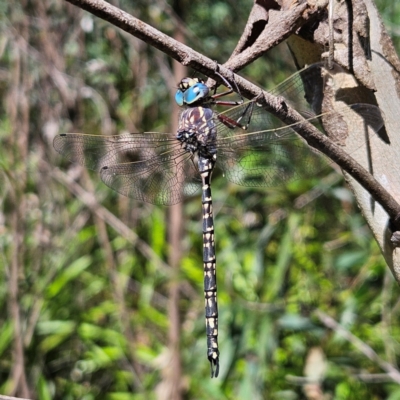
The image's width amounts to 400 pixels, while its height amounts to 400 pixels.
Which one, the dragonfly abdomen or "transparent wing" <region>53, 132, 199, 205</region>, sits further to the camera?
"transparent wing" <region>53, 132, 199, 205</region>

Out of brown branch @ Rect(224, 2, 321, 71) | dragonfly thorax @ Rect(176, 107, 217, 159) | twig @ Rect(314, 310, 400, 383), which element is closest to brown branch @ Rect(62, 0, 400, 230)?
brown branch @ Rect(224, 2, 321, 71)

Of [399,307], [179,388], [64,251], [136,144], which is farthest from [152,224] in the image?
[136,144]

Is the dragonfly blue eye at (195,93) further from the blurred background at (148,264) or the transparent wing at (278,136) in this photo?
the blurred background at (148,264)

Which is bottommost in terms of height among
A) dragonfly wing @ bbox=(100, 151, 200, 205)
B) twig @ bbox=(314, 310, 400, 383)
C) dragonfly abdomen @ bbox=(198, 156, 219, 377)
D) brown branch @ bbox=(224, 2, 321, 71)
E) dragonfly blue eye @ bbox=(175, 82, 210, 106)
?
twig @ bbox=(314, 310, 400, 383)

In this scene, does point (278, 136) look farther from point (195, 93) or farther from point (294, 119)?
point (294, 119)

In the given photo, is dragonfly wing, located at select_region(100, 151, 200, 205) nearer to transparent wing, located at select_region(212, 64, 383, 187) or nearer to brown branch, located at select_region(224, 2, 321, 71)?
transparent wing, located at select_region(212, 64, 383, 187)

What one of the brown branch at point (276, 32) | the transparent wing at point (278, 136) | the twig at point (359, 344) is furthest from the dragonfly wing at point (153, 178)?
the twig at point (359, 344)

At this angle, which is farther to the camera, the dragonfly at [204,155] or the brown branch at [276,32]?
the dragonfly at [204,155]

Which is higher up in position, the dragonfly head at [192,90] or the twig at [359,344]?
the dragonfly head at [192,90]
